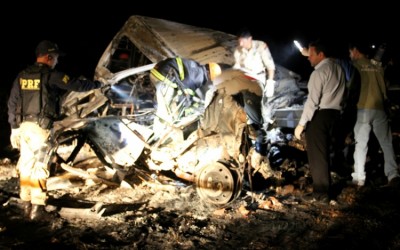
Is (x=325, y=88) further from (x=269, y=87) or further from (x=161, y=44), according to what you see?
(x=161, y=44)

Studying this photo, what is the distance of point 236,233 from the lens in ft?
11.8

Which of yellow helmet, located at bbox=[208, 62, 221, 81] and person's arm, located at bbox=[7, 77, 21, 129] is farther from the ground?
yellow helmet, located at bbox=[208, 62, 221, 81]

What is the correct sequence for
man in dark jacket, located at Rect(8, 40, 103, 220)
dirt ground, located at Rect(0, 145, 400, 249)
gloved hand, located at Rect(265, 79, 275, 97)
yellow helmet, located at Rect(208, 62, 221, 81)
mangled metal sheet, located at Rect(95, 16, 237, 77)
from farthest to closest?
mangled metal sheet, located at Rect(95, 16, 237, 77), gloved hand, located at Rect(265, 79, 275, 97), yellow helmet, located at Rect(208, 62, 221, 81), man in dark jacket, located at Rect(8, 40, 103, 220), dirt ground, located at Rect(0, 145, 400, 249)

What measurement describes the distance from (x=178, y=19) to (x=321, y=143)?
30389mm

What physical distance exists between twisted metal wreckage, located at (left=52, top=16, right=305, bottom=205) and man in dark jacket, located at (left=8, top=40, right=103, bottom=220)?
817 millimetres

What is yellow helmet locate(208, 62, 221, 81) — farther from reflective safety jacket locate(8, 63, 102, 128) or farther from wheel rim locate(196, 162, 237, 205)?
reflective safety jacket locate(8, 63, 102, 128)

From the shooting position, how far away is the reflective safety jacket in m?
4.09

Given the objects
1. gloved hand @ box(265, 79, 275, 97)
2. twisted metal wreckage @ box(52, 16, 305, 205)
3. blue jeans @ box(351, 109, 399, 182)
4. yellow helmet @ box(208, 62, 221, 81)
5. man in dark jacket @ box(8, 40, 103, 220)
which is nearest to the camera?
man in dark jacket @ box(8, 40, 103, 220)

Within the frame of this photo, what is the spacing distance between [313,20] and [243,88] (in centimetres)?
2595

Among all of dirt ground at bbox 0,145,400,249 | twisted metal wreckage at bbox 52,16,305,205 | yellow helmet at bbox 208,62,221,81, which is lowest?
dirt ground at bbox 0,145,400,249

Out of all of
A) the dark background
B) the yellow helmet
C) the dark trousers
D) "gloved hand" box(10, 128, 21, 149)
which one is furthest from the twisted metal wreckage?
the dark background

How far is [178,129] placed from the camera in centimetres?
512

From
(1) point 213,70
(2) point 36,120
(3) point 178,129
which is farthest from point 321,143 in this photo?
(2) point 36,120

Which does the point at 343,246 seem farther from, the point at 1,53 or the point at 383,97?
the point at 1,53
